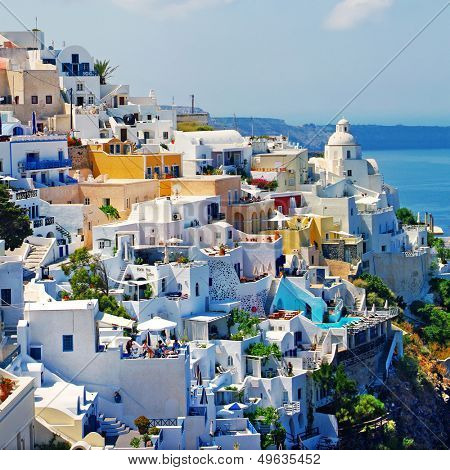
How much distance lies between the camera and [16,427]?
63.2ft

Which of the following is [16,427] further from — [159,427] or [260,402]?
[260,402]

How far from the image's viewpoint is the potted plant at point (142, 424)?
2310 centimetres

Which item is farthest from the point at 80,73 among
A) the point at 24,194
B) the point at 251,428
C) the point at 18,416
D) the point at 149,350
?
the point at 18,416

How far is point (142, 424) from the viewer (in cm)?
2320

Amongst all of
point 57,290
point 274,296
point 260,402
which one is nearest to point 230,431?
point 260,402

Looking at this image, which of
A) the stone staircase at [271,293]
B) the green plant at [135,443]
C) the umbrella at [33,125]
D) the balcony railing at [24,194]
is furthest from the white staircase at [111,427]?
the umbrella at [33,125]

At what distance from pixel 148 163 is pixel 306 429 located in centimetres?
933

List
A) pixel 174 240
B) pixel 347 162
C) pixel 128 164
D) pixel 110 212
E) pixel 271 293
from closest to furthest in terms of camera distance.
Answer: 1. pixel 174 240
2. pixel 271 293
3. pixel 110 212
4. pixel 128 164
5. pixel 347 162

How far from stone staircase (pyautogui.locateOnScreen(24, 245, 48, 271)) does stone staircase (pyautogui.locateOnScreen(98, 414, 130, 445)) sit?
18.6ft

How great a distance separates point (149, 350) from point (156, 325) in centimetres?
Result: 254

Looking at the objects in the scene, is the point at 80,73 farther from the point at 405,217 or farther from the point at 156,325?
the point at 156,325

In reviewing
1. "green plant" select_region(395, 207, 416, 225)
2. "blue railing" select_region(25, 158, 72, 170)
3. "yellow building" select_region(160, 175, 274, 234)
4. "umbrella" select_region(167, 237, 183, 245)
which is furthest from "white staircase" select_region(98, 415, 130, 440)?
"green plant" select_region(395, 207, 416, 225)

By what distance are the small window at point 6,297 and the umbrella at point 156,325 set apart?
2747 mm

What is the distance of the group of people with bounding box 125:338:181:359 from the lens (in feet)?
80.9
